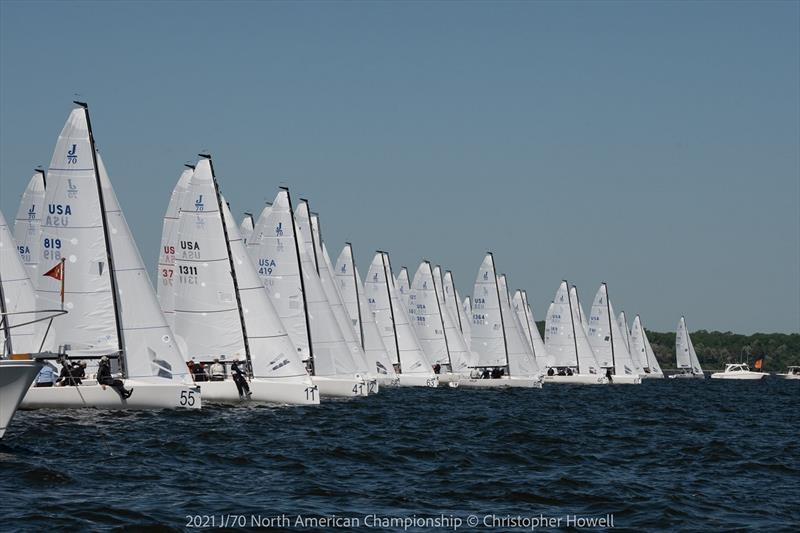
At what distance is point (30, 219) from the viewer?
1882 inches

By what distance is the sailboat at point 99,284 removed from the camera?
36656 millimetres

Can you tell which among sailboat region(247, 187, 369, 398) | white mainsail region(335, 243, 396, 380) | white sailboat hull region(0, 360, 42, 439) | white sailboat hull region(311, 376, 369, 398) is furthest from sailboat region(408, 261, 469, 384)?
white sailboat hull region(0, 360, 42, 439)

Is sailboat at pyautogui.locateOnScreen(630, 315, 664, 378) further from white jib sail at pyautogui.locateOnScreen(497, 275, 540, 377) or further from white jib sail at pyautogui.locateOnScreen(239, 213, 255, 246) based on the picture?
white jib sail at pyautogui.locateOnScreen(239, 213, 255, 246)

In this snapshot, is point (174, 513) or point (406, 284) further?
point (406, 284)

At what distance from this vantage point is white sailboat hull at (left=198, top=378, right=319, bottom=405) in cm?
4131

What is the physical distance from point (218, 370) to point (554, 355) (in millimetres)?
58577

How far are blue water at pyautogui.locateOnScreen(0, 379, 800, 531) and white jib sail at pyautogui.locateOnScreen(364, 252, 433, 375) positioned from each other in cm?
3776

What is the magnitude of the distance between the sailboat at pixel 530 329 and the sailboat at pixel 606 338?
5.74 m

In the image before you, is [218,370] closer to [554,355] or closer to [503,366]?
[503,366]

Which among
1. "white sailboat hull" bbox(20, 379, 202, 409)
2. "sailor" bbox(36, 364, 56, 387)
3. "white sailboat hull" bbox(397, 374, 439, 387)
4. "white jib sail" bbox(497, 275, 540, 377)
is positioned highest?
"white jib sail" bbox(497, 275, 540, 377)

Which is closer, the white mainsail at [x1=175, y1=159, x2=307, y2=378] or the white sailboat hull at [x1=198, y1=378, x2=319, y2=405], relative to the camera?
the white sailboat hull at [x1=198, y1=378, x2=319, y2=405]

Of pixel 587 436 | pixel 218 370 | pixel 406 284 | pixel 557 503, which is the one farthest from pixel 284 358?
pixel 406 284

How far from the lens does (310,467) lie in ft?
77.1

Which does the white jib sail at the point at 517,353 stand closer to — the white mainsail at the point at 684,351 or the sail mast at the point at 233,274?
the sail mast at the point at 233,274
